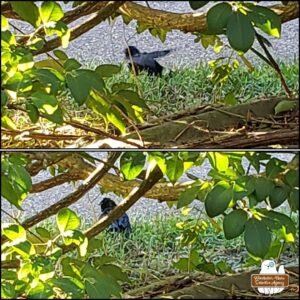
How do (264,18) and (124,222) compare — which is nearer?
(264,18)

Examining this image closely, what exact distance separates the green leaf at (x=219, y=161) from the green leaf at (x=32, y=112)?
0.76ft

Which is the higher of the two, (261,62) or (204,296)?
(261,62)

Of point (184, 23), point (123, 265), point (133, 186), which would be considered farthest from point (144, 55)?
point (123, 265)

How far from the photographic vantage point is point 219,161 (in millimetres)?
975

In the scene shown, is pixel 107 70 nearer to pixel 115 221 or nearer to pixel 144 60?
pixel 144 60

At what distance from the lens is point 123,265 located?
1.02 meters

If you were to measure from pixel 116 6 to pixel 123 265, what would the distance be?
355 millimetres

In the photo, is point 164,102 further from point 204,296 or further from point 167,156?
point 204,296

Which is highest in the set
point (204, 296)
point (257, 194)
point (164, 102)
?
point (164, 102)

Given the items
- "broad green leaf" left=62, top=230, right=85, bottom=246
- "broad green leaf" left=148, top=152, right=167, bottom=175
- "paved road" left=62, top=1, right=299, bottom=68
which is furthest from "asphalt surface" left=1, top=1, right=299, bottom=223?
"broad green leaf" left=62, top=230, right=85, bottom=246

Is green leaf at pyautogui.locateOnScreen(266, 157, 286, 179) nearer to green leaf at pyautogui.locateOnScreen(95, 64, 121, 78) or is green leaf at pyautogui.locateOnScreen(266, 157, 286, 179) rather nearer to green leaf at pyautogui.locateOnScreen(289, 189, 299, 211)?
green leaf at pyautogui.locateOnScreen(289, 189, 299, 211)

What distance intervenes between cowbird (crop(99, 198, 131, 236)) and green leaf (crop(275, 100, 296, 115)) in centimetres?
25

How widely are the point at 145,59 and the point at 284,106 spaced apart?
191 millimetres

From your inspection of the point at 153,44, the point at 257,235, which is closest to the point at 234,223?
the point at 257,235
